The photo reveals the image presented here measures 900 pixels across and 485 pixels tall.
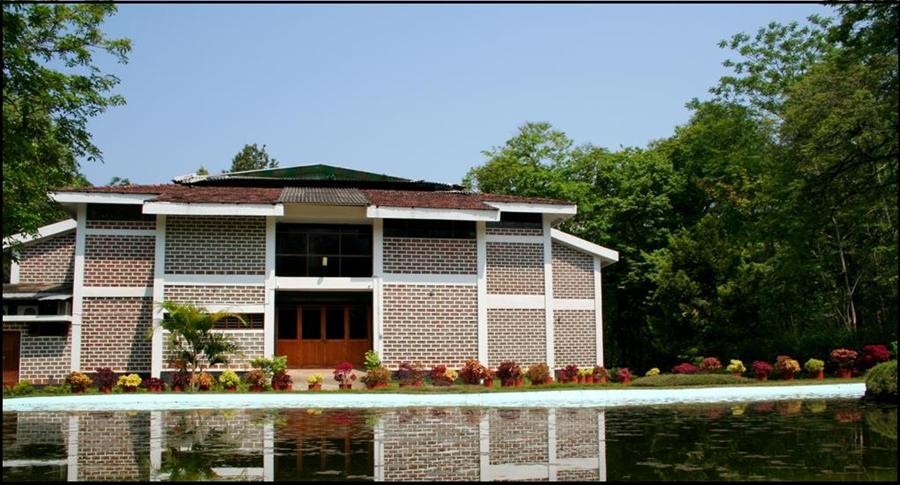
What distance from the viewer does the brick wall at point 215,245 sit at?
918 inches

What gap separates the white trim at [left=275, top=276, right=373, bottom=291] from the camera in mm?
23953

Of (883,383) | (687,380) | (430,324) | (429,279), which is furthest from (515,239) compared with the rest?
(883,383)

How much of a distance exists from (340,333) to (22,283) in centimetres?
870

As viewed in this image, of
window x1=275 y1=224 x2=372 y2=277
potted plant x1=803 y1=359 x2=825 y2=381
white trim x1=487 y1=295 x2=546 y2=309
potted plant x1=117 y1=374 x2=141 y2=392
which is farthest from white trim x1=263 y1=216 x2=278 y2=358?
potted plant x1=803 y1=359 x2=825 y2=381

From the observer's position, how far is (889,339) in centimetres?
2475

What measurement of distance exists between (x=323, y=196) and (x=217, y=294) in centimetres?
381

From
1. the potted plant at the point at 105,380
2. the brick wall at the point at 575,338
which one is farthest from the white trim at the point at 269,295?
the brick wall at the point at 575,338

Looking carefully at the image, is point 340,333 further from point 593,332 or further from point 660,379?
point 660,379

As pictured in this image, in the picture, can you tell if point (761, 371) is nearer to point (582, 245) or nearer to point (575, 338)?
point (575, 338)

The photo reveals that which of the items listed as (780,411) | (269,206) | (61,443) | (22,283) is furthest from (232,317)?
(780,411)

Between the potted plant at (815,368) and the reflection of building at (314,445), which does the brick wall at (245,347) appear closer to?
the reflection of building at (314,445)

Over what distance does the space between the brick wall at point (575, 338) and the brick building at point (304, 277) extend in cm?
4

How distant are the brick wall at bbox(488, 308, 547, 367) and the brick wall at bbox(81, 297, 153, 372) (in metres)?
9.26

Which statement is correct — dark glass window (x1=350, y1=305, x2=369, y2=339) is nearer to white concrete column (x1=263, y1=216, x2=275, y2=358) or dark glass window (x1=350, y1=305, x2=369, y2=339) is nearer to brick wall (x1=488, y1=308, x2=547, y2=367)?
white concrete column (x1=263, y1=216, x2=275, y2=358)
